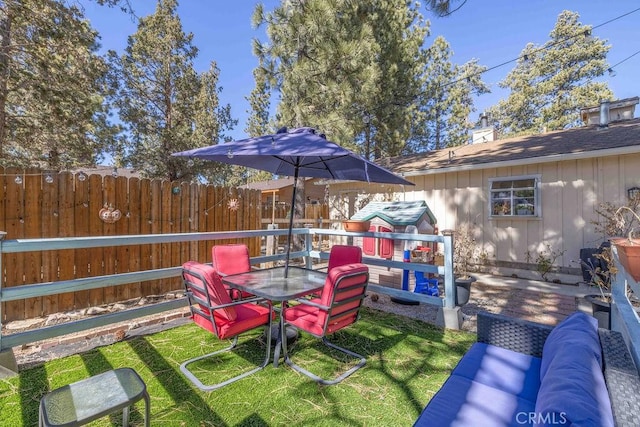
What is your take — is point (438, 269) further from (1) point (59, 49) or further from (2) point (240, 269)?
(1) point (59, 49)

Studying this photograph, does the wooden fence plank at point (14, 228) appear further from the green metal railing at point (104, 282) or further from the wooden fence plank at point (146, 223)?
the wooden fence plank at point (146, 223)

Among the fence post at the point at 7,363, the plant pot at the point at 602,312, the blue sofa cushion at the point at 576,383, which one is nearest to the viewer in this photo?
the blue sofa cushion at the point at 576,383

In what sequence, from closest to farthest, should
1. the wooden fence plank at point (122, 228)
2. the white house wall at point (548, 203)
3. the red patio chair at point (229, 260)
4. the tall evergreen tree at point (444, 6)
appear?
the tall evergreen tree at point (444, 6)
the red patio chair at point (229, 260)
the wooden fence plank at point (122, 228)
the white house wall at point (548, 203)

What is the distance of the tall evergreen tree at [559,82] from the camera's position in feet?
58.7

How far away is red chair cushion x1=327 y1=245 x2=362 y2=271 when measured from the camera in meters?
4.14

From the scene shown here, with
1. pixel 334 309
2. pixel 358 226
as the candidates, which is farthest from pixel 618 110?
pixel 334 309

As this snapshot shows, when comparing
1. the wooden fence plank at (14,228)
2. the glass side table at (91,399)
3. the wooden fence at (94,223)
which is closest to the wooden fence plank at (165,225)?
the wooden fence at (94,223)

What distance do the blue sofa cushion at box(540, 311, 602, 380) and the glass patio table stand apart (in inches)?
75.1

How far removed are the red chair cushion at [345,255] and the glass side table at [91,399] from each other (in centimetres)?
277

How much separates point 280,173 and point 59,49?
6443 mm

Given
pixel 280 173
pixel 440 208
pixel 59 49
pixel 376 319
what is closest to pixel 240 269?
pixel 280 173

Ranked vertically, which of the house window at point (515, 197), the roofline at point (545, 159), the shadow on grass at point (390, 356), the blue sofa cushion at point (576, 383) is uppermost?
the roofline at point (545, 159)

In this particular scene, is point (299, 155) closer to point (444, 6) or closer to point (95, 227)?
point (444, 6)

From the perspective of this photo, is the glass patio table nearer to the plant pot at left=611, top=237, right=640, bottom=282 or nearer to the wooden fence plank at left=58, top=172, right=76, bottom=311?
the plant pot at left=611, top=237, right=640, bottom=282
